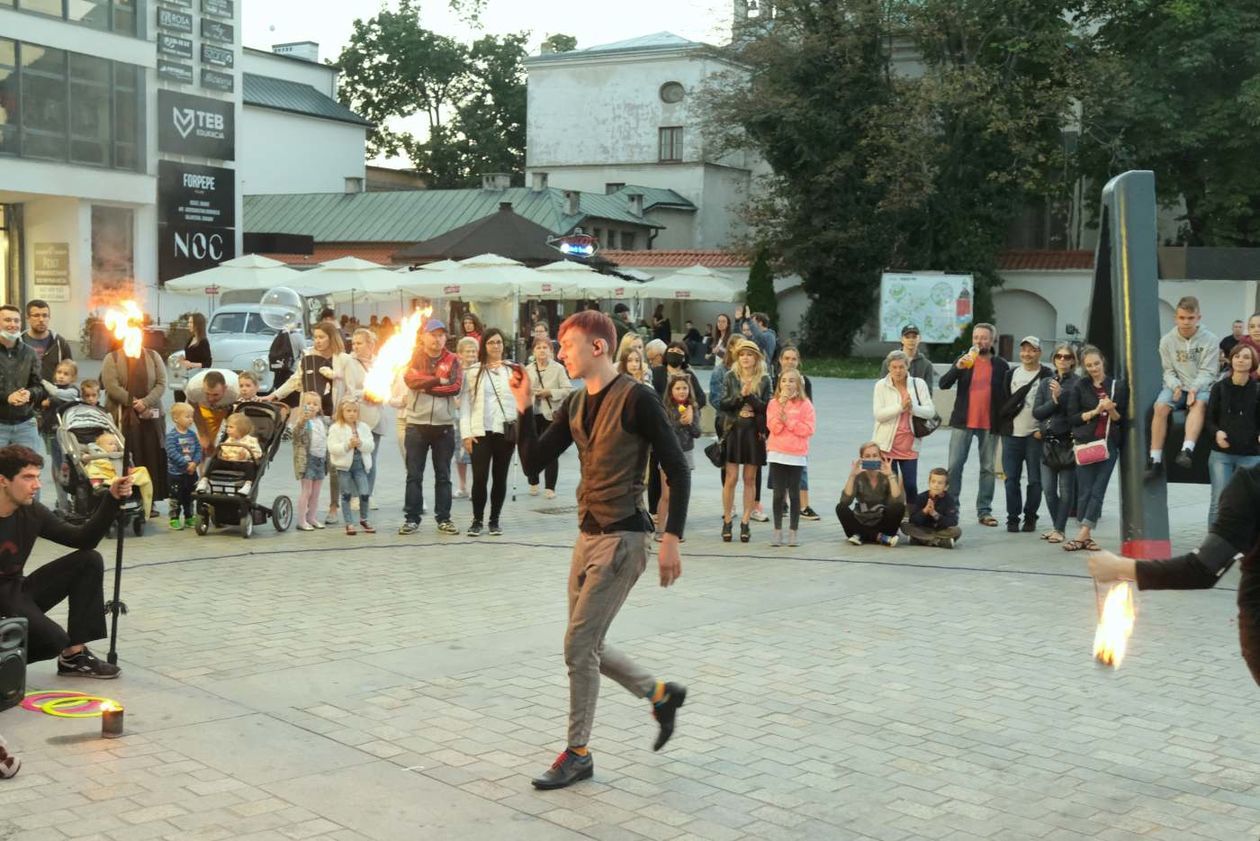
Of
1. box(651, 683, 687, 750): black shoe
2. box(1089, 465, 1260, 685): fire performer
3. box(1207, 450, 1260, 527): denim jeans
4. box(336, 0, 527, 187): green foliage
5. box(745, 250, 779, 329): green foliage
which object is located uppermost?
box(336, 0, 527, 187): green foliage

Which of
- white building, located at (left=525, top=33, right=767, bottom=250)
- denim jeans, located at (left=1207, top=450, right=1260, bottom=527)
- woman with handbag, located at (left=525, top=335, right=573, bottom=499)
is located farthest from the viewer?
white building, located at (left=525, top=33, right=767, bottom=250)

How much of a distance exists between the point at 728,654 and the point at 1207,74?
3849 centimetres

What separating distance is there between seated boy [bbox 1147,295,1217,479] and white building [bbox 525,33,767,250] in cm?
4948

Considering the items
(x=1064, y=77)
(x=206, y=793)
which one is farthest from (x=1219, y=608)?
(x=1064, y=77)

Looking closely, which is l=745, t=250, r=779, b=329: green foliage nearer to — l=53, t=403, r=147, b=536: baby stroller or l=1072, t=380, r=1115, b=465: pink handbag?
l=1072, t=380, r=1115, b=465: pink handbag

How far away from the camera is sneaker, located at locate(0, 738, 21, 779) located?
5.58 metres

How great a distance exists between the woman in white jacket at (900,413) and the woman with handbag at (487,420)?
3227 millimetres

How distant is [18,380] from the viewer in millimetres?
11422

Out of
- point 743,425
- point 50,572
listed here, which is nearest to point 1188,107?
point 743,425

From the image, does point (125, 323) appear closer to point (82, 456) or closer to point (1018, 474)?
point (82, 456)

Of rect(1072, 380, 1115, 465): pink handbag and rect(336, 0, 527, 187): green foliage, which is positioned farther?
rect(336, 0, 527, 187): green foliage

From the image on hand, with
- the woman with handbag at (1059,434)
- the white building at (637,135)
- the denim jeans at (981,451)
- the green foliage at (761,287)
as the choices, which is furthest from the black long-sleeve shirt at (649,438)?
the white building at (637,135)

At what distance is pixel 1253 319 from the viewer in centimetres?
1214

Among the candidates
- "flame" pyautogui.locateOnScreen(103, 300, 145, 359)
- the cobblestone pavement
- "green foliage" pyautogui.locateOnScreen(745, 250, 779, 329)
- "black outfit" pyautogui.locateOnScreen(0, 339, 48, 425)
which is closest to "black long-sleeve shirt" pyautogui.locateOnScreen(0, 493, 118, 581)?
the cobblestone pavement
